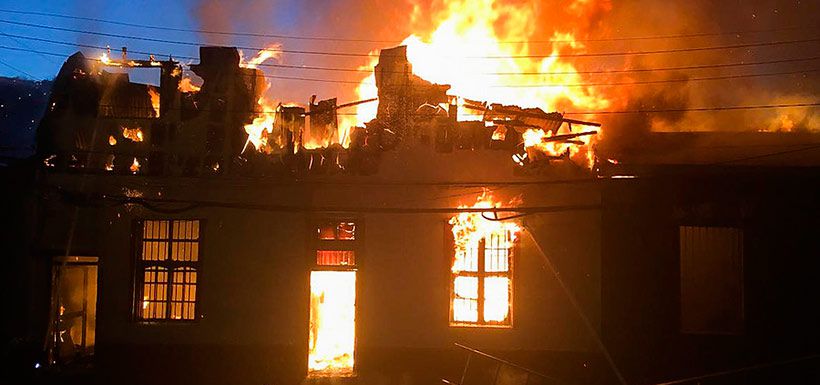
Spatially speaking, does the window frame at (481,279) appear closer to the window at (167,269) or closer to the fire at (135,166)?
the window at (167,269)

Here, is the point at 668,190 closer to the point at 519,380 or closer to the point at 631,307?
the point at 631,307

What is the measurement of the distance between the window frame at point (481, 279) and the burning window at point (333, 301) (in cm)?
223

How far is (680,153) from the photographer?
1378 centimetres

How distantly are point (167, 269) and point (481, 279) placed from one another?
24.7 ft

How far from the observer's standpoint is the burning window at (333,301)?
1266cm

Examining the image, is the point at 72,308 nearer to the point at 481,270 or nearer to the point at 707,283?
the point at 481,270

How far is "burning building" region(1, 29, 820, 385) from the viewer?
11.7 m

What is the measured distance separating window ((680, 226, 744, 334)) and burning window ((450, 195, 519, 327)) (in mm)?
3800

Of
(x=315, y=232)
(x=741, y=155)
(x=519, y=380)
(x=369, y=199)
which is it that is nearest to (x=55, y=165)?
(x=315, y=232)

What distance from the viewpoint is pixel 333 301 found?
13.4 meters

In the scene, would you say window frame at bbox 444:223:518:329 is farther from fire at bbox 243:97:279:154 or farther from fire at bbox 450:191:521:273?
fire at bbox 243:97:279:154

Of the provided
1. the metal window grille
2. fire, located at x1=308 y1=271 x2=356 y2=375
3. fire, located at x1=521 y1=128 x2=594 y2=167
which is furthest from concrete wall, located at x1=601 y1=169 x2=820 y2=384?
fire, located at x1=308 y1=271 x2=356 y2=375

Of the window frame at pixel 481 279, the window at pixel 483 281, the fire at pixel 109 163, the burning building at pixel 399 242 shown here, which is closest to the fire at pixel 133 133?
the burning building at pixel 399 242

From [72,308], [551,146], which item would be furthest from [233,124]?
[551,146]
